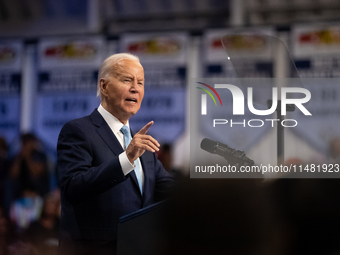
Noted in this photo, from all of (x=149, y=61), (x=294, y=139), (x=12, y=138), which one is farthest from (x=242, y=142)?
(x=12, y=138)

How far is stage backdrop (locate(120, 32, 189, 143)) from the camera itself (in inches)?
179

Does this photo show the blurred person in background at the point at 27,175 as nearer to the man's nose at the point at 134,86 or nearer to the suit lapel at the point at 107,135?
the suit lapel at the point at 107,135

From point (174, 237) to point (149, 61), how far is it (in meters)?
4.40

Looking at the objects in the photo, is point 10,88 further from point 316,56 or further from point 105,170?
point 105,170

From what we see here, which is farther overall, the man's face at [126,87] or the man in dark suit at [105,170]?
the man's face at [126,87]

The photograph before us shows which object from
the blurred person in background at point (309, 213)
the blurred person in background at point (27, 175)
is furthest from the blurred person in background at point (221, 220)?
the blurred person in background at point (27, 175)

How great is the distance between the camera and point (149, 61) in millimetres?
4664

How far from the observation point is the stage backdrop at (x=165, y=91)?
14.9ft

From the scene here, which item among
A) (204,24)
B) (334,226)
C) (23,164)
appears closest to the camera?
(334,226)

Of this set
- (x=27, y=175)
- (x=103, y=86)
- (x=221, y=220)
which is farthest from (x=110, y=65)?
(x=27, y=175)

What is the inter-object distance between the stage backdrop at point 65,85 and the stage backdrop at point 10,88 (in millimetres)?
296

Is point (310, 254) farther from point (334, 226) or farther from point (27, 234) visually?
point (27, 234)

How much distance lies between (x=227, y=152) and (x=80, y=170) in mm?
403

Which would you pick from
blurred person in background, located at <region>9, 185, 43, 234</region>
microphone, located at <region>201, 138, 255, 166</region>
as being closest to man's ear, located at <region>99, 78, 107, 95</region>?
microphone, located at <region>201, 138, 255, 166</region>
